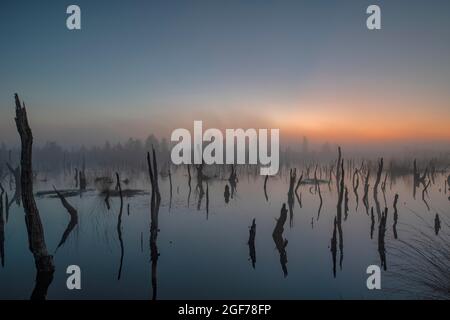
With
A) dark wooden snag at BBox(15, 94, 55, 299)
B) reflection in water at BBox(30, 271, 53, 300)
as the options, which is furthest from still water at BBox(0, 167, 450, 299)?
dark wooden snag at BBox(15, 94, 55, 299)

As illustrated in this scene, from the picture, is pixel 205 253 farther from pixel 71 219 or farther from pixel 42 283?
pixel 71 219

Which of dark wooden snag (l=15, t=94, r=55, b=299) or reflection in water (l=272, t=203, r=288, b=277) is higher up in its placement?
dark wooden snag (l=15, t=94, r=55, b=299)

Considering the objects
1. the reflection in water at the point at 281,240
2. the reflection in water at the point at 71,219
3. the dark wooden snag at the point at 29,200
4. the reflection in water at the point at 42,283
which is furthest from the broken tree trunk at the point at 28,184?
the reflection in water at the point at 281,240

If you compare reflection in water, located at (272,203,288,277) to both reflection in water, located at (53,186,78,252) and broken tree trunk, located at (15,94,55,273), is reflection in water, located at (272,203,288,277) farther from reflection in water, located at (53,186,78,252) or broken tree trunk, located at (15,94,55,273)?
reflection in water, located at (53,186,78,252)

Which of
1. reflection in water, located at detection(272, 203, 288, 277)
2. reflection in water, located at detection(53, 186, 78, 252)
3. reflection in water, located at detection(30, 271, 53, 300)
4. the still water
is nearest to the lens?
reflection in water, located at detection(30, 271, 53, 300)

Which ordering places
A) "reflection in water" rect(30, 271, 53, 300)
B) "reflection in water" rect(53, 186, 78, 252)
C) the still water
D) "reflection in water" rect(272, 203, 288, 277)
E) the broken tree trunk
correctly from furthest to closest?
"reflection in water" rect(53, 186, 78, 252) → "reflection in water" rect(272, 203, 288, 277) → the still water → "reflection in water" rect(30, 271, 53, 300) → the broken tree trunk

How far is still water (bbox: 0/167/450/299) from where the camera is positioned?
902 cm

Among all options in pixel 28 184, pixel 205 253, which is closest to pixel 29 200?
pixel 28 184

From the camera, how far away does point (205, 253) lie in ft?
39.7

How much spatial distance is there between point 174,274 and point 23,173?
15.8ft

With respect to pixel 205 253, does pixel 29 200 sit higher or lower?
higher

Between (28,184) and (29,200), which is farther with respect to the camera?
(29,200)

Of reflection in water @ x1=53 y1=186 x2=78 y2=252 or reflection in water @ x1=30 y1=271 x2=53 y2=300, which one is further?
reflection in water @ x1=53 y1=186 x2=78 y2=252
